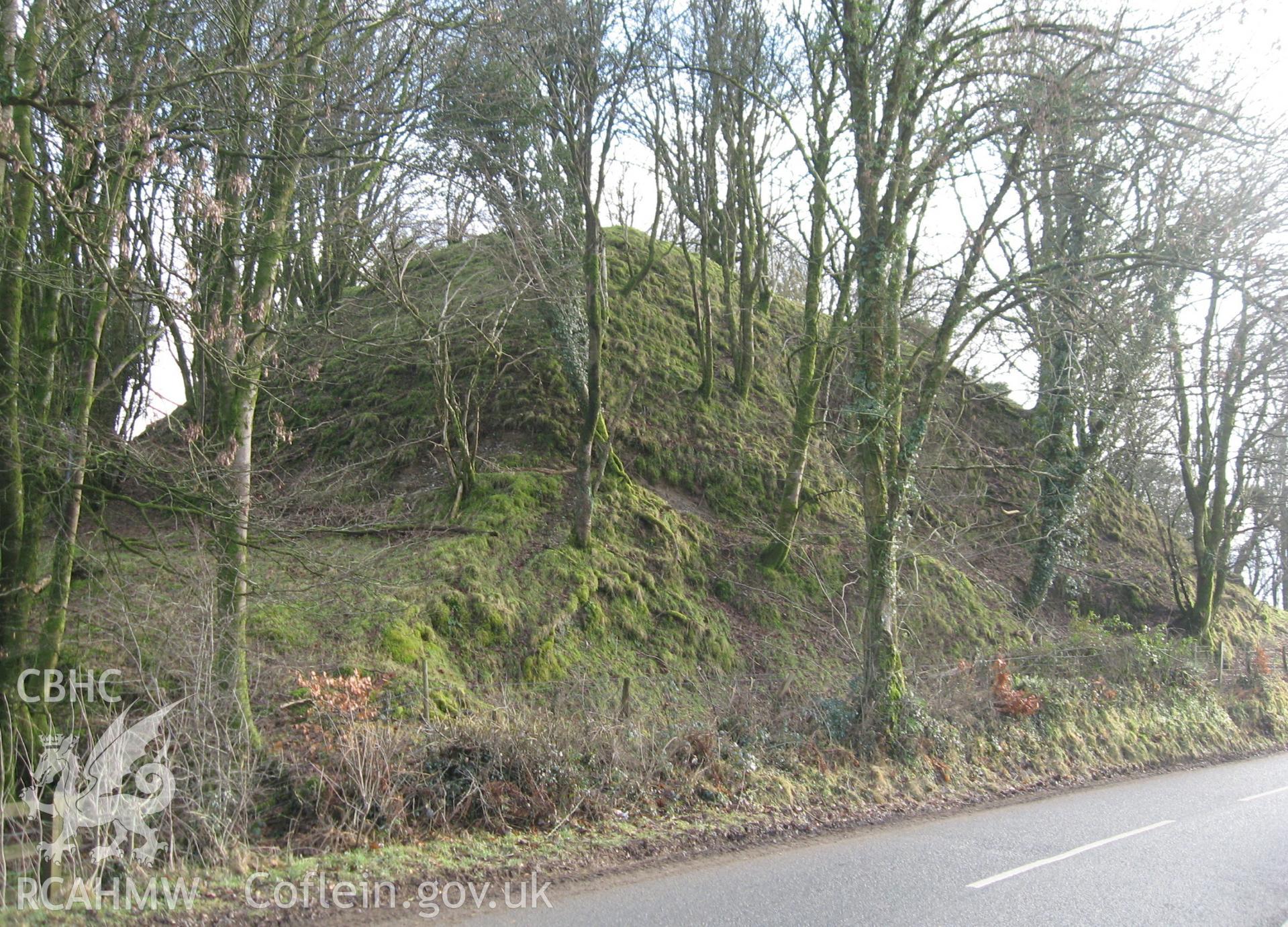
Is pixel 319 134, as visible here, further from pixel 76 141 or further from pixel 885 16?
pixel 885 16

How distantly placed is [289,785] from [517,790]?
80.9 inches

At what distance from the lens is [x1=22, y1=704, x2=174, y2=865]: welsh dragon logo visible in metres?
6.65

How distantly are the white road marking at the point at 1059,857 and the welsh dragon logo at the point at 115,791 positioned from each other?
21.4ft

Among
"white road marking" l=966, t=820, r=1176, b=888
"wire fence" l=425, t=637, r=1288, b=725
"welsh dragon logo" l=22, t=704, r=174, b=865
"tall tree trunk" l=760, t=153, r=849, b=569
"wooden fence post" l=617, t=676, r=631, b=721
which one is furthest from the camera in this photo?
"tall tree trunk" l=760, t=153, r=849, b=569

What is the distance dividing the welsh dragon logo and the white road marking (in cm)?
652

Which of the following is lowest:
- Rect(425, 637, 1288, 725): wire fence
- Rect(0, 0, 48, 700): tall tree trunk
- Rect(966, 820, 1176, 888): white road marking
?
Rect(966, 820, 1176, 888): white road marking

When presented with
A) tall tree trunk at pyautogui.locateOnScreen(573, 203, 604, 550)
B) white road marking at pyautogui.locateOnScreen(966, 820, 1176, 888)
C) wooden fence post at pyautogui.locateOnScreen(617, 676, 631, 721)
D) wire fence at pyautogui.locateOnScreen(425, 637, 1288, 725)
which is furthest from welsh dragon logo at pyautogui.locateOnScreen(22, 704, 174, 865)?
tall tree trunk at pyautogui.locateOnScreen(573, 203, 604, 550)

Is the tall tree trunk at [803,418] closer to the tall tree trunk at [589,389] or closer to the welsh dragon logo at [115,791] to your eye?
the tall tree trunk at [589,389]

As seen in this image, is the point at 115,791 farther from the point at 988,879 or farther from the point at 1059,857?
the point at 1059,857

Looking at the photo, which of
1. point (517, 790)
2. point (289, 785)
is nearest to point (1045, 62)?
point (517, 790)

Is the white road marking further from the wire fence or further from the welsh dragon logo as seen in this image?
the welsh dragon logo

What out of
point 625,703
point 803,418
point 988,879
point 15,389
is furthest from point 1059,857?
point 803,418

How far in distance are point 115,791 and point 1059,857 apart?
816 centimetres

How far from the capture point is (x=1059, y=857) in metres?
8.50
